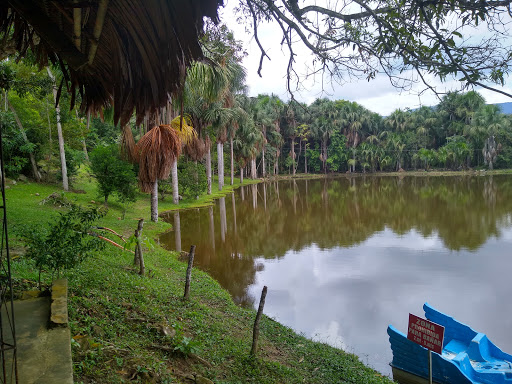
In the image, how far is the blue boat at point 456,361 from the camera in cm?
679

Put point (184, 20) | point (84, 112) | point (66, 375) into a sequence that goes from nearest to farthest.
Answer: point (66, 375) < point (184, 20) < point (84, 112)

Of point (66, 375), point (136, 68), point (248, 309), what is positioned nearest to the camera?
point (66, 375)

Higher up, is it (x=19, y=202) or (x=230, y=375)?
(x=19, y=202)

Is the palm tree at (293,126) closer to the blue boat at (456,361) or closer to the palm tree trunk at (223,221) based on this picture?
the palm tree trunk at (223,221)

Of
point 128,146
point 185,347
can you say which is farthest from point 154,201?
point 185,347

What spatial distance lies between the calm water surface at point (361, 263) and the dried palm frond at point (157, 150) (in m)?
Answer: 2.89

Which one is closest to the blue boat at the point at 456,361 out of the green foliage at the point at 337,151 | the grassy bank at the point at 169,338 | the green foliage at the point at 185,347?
the grassy bank at the point at 169,338

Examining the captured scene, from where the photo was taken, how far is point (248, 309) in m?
9.69

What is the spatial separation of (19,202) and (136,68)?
14.8m

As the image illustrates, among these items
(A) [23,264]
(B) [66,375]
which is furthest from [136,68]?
(A) [23,264]

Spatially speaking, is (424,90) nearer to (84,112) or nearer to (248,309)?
(84,112)

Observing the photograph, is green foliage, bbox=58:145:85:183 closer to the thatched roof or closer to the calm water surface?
the calm water surface

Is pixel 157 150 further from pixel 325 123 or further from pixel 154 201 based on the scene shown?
pixel 325 123

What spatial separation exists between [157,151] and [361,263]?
9.31 meters
